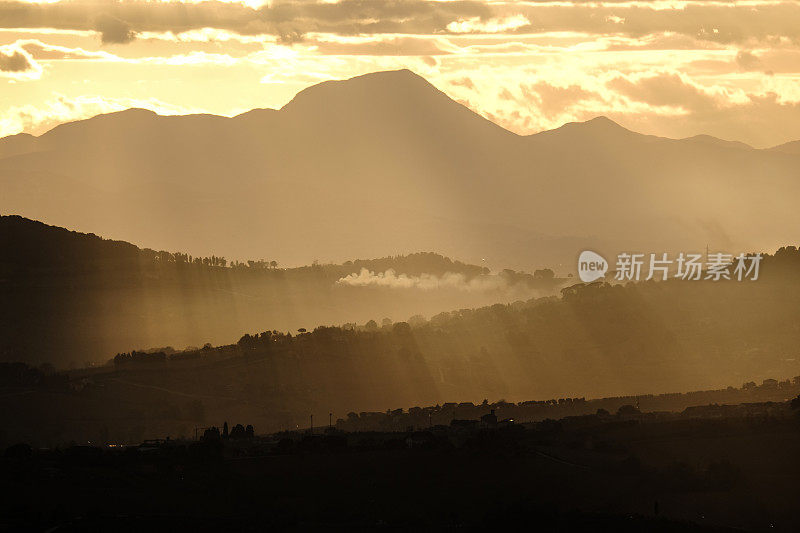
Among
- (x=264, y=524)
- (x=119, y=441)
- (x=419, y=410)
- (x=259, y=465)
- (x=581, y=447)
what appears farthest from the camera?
(x=419, y=410)

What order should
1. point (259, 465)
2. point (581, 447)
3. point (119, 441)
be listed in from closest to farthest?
point (259, 465) → point (581, 447) → point (119, 441)

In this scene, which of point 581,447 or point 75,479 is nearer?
point 75,479

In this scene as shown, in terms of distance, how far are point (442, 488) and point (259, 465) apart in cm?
1649

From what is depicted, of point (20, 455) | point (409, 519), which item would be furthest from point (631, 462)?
point (20, 455)

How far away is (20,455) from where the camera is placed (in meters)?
128

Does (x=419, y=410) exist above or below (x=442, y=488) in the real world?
above

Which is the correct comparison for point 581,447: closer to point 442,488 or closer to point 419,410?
point 442,488

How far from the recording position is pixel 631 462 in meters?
128

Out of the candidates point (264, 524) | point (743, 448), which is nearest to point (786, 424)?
point (743, 448)

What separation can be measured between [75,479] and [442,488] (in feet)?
88.4

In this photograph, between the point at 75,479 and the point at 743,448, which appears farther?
the point at 743,448

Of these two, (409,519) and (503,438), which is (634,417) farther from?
(409,519)

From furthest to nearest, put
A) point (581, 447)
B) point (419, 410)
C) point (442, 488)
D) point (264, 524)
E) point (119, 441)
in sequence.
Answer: point (419, 410)
point (119, 441)
point (581, 447)
point (442, 488)
point (264, 524)

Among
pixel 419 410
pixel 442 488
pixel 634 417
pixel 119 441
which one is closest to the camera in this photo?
pixel 442 488
